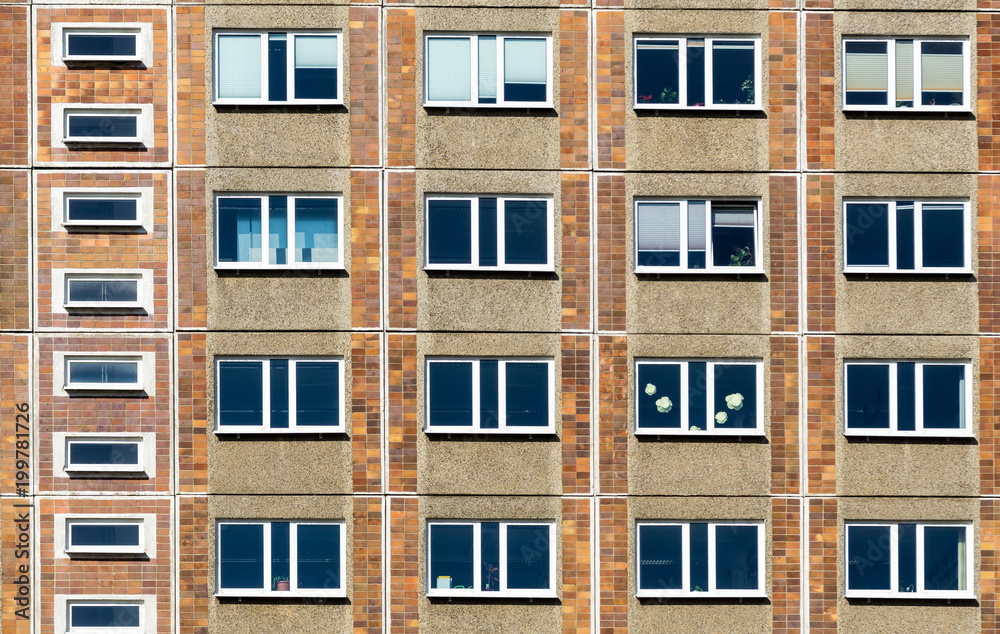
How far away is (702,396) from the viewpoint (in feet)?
49.7

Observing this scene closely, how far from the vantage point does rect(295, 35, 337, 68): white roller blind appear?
15219mm

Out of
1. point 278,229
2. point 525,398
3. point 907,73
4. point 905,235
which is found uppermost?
point 907,73

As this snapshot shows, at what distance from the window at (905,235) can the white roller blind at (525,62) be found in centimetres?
624

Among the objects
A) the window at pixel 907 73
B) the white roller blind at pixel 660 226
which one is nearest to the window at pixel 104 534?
the white roller blind at pixel 660 226

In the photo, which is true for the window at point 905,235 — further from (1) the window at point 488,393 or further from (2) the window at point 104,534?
(2) the window at point 104,534

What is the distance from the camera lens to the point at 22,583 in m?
14.8

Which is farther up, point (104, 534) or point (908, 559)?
point (104, 534)

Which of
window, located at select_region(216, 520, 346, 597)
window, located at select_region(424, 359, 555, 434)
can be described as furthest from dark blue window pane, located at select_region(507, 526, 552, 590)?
window, located at select_region(216, 520, 346, 597)

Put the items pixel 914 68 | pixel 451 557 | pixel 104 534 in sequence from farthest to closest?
pixel 914 68 < pixel 451 557 < pixel 104 534

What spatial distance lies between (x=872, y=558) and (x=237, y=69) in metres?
14.8

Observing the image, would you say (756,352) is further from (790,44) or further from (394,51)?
(394,51)

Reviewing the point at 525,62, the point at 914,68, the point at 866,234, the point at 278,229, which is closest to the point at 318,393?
the point at 278,229

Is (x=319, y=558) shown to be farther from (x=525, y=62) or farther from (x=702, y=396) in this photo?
(x=525, y=62)

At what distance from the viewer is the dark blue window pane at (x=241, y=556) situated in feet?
49.2
